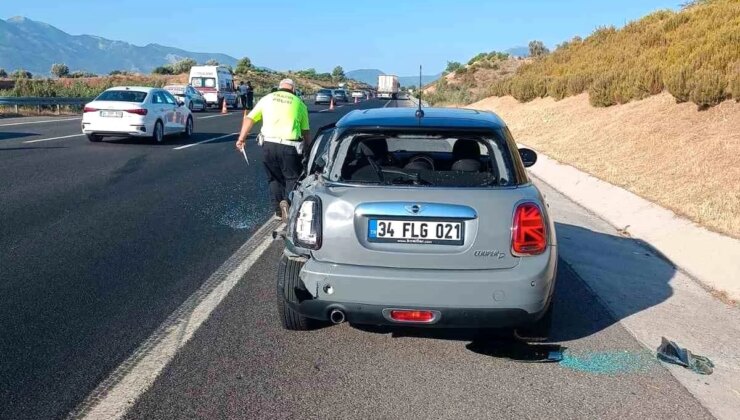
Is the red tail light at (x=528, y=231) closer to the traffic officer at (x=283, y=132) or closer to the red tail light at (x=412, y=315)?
the red tail light at (x=412, y=315)

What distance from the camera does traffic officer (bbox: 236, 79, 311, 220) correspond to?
8.84 metres

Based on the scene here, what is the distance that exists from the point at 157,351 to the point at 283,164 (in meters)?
4.51

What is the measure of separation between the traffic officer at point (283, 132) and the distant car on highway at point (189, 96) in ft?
90.1

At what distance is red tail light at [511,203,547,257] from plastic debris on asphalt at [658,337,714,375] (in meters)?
1.15

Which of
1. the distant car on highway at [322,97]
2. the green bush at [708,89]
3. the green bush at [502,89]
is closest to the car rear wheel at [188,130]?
the green bush at [708,89]

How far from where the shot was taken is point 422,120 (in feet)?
17.4

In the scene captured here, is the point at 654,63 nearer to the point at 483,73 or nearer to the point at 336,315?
the point at 336,315

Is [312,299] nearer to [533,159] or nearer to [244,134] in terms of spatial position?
[533,159]

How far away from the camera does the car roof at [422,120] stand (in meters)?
5.17

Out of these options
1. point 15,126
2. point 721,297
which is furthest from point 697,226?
point 15,126

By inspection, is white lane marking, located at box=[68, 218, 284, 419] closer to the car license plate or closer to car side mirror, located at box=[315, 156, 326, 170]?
car side mirror, located at box=[315, 156, 326, 170]

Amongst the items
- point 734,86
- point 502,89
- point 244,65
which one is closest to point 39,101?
point 502,89

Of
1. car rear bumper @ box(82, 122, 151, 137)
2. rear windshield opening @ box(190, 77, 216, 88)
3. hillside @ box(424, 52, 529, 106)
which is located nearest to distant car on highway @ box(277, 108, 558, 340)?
car rear bumper @ box(82, 122, 151, 137)

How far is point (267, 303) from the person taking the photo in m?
5.89
